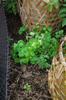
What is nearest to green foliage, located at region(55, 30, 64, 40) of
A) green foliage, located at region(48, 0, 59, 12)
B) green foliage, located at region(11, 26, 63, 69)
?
green foliage, located at region(11, 26, 63, 69)

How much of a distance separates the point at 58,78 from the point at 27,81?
68 centimetres

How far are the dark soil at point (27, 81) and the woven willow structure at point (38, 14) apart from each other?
583mm

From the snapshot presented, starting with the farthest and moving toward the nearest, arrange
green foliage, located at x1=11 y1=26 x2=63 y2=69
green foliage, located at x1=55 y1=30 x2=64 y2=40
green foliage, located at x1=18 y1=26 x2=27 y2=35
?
green foliage, located at x1=18 y1=26 x2=27 y2=35 → green foliage, located at x1=55 y1=30 x2=64 y2=40 → green foliage, located at x1=11 y1=26 x2=63 y2=69

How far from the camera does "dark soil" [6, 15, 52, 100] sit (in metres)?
3.50

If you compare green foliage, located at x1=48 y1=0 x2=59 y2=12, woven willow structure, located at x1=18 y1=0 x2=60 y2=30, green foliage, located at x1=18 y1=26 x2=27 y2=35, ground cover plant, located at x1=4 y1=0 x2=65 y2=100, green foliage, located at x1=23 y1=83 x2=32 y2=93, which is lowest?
green foliage, located at x1=23 y1=83 x2=32 y2=93

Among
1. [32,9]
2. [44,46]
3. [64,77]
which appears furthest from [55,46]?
[64,77]

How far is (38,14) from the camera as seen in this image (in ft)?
13.0

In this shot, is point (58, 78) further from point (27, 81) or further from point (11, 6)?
point (11, 6)

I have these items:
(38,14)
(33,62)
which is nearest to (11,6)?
(38,14)

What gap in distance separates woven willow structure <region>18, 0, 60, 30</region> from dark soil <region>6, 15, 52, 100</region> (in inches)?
23.0

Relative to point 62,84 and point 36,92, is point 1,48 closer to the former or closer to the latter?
point 36,92

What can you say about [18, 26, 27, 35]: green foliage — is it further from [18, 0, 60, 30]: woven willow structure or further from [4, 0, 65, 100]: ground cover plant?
[4, 0, 65, 100]: ground cover plant

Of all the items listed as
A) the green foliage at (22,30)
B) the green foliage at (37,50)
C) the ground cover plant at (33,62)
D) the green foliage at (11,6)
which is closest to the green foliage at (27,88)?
the ground cover plant at (33,62)

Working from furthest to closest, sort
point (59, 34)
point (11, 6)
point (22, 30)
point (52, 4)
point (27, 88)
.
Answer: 1. point (11, 6)
2. point (22, 30)
3. point (59, 34)
4. point (52, 4)
5. point (27, 88)
